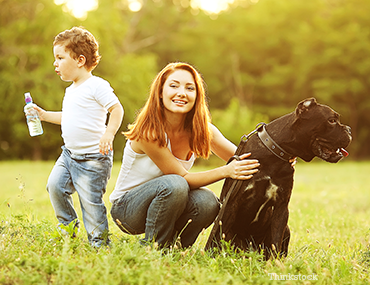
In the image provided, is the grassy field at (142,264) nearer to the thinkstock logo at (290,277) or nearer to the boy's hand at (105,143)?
the thinkstock logo at (290,277)

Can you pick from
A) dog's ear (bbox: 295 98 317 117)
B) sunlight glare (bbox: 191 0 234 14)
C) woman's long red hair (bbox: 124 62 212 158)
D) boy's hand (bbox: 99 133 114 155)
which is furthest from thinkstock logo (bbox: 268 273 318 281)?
sunlight glare (bbox: 191 0 234 14)

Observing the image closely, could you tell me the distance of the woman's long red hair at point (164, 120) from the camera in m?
3.18

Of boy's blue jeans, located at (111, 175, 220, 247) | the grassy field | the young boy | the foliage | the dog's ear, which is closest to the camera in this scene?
the grassy field

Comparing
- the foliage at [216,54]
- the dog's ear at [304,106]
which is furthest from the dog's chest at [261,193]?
the foliage at [216,54]

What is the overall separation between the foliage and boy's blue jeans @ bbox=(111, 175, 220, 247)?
47.9ft

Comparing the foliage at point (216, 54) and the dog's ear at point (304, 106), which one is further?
the foliage at point (216, 54)

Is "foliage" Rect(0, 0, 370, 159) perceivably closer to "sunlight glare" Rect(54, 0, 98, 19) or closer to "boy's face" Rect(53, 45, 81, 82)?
"sunlight glare" Rect(54, 0, 98, 19)

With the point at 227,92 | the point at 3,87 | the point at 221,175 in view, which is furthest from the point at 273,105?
the point at 221,175

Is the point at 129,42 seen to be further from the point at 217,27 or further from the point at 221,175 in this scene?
the point at 221,175

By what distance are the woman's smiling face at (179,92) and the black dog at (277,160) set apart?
0.52 m

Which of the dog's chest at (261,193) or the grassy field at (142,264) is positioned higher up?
the dog's chest at (261,193)

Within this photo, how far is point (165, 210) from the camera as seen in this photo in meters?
3.12

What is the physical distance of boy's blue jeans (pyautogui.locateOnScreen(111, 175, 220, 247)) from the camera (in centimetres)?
312

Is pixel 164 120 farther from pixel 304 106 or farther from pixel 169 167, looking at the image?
pixel 304 106
